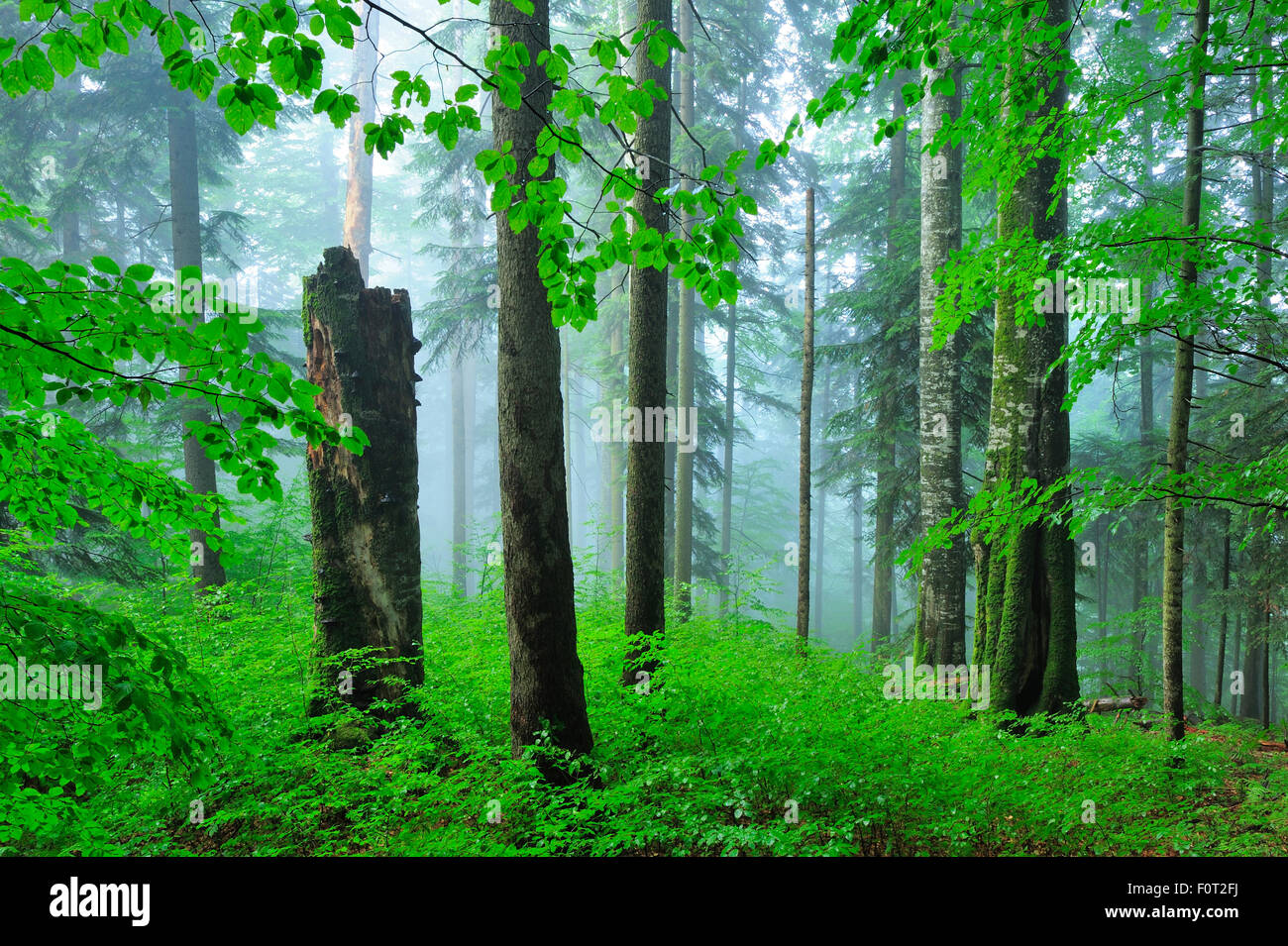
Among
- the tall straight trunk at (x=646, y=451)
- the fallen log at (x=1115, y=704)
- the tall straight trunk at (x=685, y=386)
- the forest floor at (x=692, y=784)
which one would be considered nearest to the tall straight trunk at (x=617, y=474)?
the tall straight trunk at (x=685, y=386)

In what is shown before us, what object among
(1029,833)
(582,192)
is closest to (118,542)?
(1029,833)

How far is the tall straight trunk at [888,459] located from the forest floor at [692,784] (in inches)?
272

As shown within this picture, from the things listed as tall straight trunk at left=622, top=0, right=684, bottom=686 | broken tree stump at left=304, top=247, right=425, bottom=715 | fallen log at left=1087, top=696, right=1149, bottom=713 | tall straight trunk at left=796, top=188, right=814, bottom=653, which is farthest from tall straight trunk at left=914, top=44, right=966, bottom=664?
broken tree stump at left=304, top=247, right=425, bottom=715

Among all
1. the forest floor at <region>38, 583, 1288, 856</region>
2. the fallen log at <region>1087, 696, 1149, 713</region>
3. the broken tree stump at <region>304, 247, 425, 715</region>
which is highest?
the broken tree stump at <region>304, 247, 425, 715</region>

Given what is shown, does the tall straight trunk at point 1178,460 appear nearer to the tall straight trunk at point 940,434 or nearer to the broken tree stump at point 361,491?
the tall straight trunk at point 940,434

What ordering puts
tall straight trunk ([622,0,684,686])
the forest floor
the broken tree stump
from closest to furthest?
the forest floor < the broken tree stump < tall straight trunk ([622,0,684,686])

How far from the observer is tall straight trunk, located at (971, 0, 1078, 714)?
21.8ft

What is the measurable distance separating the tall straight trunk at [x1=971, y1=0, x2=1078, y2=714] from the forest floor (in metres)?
0.60

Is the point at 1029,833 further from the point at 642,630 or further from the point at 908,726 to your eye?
the point at 642,630

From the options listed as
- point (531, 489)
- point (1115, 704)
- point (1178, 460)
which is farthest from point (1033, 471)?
point (531, 489)

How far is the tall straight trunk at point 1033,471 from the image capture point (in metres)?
6.65

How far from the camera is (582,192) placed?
81.2ft

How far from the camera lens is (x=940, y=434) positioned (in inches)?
341

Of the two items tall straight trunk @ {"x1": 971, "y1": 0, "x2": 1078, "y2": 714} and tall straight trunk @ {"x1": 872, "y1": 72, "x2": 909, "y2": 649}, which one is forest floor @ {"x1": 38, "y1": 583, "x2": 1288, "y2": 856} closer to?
tall straight trunk @ {"x1": 971, "y1": 0, "x2": 1078, "y2": 714}
